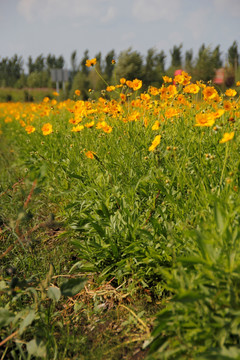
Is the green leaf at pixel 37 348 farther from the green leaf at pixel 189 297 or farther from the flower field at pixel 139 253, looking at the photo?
the green leaf at pixel 189 297

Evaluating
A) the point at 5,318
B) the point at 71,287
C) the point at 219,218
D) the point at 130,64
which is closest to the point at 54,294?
the point at 71,287


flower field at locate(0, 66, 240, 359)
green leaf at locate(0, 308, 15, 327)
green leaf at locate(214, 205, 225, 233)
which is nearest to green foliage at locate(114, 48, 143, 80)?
flower field at locate(0, 66, 240, 359)

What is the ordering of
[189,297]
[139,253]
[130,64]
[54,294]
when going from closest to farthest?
1. [189,297]
2. [54,294]
3. [139,253]
4. [130,64]

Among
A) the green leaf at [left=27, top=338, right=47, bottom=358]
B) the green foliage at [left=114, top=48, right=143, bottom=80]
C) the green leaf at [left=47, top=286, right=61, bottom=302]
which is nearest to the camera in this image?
the green leaf at [left=27, top=338, right=47, bottom=358]

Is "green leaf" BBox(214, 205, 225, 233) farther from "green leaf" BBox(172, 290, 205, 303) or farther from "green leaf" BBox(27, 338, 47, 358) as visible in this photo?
"green leaf" BBox(27, 338, 47, 358)

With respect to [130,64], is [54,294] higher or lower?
lower

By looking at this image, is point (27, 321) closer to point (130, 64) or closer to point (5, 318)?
point (5, 318)

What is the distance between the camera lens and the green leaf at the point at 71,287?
1225 mm

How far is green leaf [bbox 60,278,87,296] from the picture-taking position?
1.22 metres

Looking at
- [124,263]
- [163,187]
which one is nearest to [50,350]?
[124,263]

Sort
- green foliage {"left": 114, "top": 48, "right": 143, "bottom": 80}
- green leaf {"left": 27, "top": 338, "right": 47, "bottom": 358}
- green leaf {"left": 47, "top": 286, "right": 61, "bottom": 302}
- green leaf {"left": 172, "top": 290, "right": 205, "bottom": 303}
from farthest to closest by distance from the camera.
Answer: green foliage {"left": 114, "top": 48, "right": 143, "bottom": 80}
green leaf {"left": 47, "top": 286, "right": 61, "bottom": 302}
green leaf {"left": 27, "top": 338, "right": 47, "bottom": 358}
green leaf {"left": 172, "top": 290, "right": 205, "bottom": 303}

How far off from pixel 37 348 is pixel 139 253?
2.11ft

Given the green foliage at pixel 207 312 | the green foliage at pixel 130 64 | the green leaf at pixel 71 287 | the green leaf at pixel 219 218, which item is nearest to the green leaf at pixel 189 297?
the green foliage at pixel 207 312

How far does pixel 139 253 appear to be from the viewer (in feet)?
5.17
